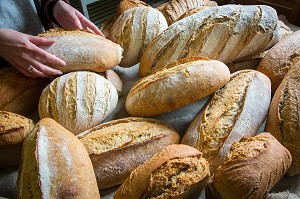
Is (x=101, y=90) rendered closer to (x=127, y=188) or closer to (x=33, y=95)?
(x=33, y=95)

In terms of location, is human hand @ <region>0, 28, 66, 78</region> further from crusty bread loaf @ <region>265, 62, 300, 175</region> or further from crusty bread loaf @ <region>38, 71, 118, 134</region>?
crusty bread loaf @ <region>265, 62, 300, 175</region>

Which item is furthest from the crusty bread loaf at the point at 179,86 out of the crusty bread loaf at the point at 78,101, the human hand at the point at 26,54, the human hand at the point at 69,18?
the human hand at the point at 69,18

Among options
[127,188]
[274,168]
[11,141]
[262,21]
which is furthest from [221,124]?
[11,141]

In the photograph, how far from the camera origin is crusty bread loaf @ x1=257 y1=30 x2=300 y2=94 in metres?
1.11

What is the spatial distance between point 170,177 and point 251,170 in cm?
19

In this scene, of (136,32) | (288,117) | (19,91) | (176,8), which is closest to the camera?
(288,117)

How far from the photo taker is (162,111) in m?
1.03

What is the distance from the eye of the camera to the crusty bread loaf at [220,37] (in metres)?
1.19

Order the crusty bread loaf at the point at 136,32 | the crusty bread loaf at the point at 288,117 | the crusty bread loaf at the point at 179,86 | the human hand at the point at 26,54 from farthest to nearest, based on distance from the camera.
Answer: the crusty bread loaf at the point at 136,32 < the human hand at the point at 26,54 < the crusty bread loaf at the point at 179,86 < the crusty bread loaf at the point at 288,117

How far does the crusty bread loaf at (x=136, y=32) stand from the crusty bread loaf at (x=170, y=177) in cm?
62

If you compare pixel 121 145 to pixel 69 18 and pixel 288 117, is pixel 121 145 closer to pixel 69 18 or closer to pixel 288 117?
pixel 288 117

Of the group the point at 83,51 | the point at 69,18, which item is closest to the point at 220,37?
the point at 83,51

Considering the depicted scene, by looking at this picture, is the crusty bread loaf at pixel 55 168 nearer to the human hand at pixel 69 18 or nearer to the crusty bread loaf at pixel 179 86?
the crusty bread loaf at pixel 179 86

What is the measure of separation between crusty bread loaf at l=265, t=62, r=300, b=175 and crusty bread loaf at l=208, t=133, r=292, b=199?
0.24ft
